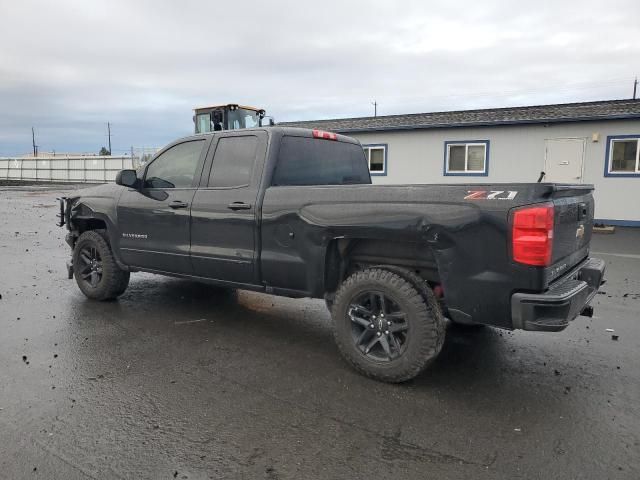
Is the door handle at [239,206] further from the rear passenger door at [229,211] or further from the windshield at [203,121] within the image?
the windshield at [203,121]

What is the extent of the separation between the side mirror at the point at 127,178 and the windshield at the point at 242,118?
1221cm

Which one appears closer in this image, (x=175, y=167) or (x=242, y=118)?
(x=175, y=167)

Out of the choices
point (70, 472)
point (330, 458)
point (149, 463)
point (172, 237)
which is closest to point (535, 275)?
point (330, 458)

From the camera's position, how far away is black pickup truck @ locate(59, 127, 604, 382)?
336cm

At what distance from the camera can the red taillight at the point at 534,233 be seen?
3.23 metres

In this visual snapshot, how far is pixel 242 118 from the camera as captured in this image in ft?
58.3

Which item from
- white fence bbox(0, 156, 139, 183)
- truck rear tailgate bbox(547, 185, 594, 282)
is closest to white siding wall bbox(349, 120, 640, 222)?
truck rear tailgate bbox(547, 185, 594, 282)

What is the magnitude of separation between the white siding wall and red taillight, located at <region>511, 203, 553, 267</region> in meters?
13.5

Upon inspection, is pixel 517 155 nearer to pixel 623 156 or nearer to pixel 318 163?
pixel 623 156

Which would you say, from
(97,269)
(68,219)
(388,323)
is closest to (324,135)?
(388,323)

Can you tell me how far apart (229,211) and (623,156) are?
14.2 m

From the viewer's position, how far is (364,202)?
3.92 metres

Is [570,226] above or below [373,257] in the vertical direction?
above

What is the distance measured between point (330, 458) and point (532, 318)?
1581 mm
